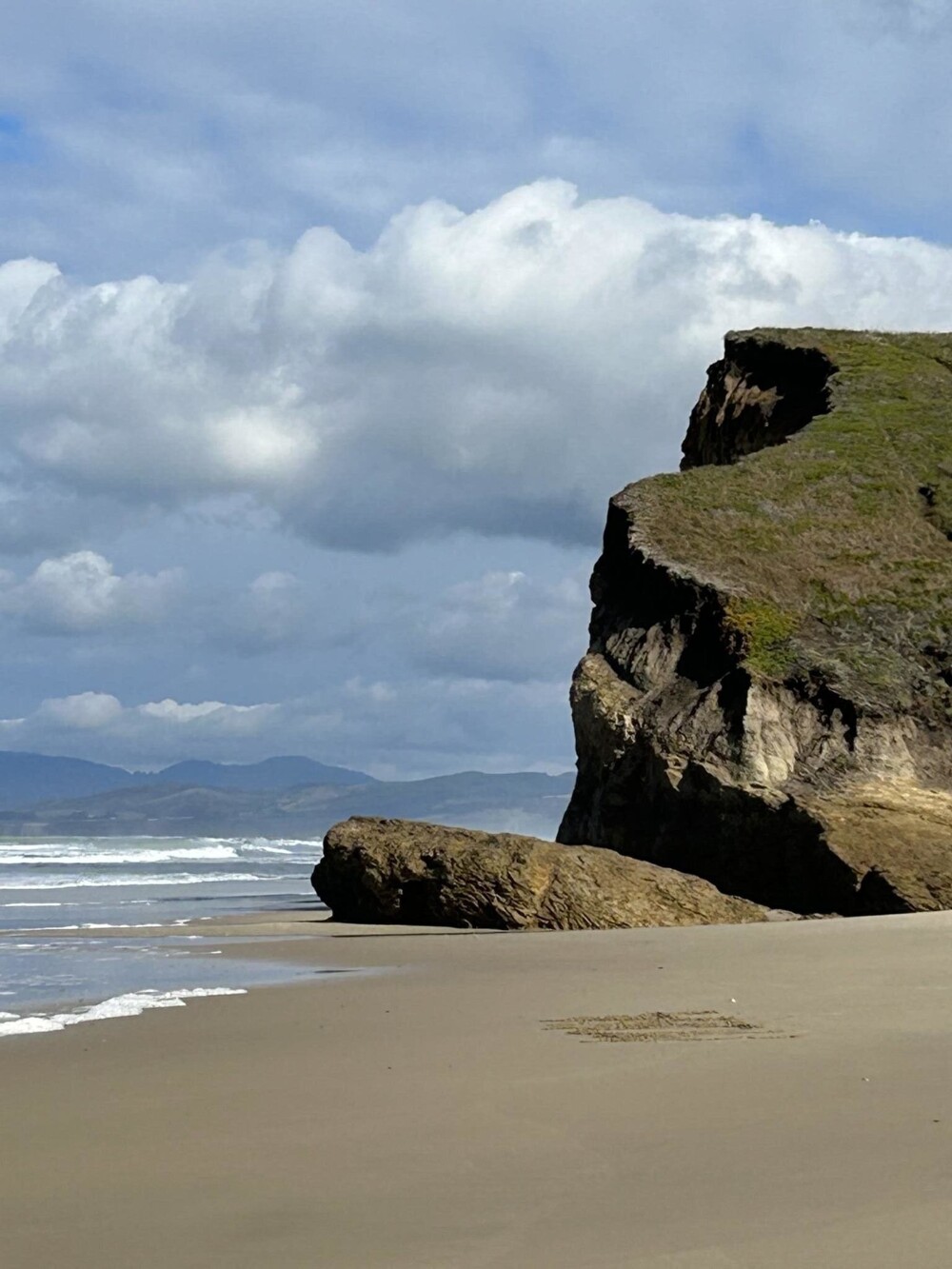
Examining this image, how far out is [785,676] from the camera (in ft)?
59.9

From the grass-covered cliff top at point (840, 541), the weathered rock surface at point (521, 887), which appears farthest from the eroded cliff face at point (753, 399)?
the weathered rock surface at point (521, 887)

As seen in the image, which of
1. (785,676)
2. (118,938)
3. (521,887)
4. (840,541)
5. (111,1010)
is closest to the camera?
(111,1010)

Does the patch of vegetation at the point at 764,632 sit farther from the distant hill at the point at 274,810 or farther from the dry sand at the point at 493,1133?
the distant hill at the point at 274,810

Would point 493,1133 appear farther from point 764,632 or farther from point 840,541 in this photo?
point 840,541

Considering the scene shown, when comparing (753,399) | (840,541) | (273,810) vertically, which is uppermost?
(753,399)

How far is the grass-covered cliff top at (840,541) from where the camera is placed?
1873cm

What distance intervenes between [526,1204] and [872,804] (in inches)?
512

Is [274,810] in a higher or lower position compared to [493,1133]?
lower

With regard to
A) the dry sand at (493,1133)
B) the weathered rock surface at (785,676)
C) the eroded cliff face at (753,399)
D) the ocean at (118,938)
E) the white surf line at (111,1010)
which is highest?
the eroded cliff face at (753,399)

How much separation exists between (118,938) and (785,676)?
862 centimetres

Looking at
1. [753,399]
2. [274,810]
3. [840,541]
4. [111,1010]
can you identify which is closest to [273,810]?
[274,810]

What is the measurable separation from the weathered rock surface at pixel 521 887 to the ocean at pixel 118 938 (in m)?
2.06

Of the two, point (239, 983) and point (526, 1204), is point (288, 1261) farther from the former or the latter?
point (239, 983)

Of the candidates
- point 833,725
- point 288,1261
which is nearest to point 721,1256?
point 288,1261
